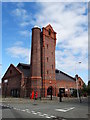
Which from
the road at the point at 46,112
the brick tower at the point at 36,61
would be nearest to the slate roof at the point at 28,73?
the brick tower at the point at 36,61

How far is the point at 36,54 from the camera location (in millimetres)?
52438

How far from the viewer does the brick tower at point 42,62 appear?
2028 inches

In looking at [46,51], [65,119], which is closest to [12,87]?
[46,51]

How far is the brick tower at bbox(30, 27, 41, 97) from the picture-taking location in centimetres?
5131

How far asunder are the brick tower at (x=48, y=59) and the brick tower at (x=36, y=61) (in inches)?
55.3

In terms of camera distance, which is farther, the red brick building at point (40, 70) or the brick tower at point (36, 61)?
the red brick building at point (40, 70)

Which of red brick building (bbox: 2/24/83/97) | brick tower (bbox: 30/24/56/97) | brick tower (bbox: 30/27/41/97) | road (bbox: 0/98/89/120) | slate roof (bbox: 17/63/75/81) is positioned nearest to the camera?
road (bbox: 0/98/89/120)

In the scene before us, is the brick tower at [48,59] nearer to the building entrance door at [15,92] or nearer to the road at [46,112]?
the building entrance door at [15,92]

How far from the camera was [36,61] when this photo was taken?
51938mm

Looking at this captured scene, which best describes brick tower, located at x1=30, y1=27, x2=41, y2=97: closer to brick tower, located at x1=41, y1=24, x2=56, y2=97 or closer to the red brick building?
the red brick building

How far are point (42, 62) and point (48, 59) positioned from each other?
7.61 ft

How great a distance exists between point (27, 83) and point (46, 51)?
10904 millimetres

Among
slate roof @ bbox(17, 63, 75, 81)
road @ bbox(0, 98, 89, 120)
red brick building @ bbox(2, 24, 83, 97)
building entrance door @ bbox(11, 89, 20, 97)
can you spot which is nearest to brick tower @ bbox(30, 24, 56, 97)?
red brick building @ bbox(2, 24, 83, 97)

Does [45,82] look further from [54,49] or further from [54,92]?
[54,49]
